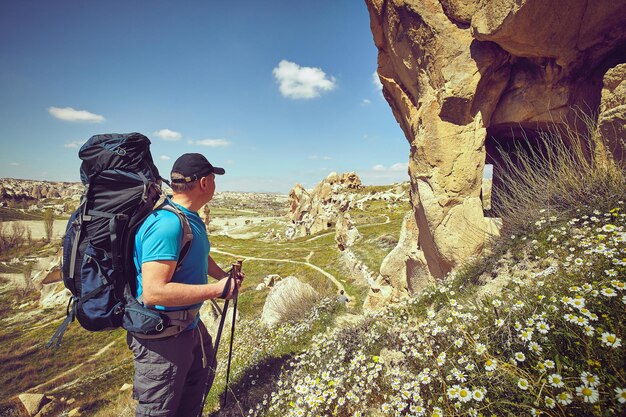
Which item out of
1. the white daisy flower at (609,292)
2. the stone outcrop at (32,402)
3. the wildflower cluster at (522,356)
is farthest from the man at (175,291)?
the stone outcrop at (32,402)

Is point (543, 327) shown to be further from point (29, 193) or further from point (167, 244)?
point (29, 193)

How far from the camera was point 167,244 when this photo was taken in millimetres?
3248

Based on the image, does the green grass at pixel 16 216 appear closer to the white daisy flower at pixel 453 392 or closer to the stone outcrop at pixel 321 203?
the stone outcrop at pixel 321 203

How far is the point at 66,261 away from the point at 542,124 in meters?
10.6

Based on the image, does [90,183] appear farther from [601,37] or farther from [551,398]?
[601,37]

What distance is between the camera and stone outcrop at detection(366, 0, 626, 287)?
596 cm

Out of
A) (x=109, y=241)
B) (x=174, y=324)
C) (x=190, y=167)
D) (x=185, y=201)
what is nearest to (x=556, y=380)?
(x=174, y=324)

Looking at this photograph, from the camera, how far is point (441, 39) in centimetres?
783

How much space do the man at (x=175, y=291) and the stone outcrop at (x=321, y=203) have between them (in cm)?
6017

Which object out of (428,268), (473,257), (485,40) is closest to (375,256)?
(428,268)

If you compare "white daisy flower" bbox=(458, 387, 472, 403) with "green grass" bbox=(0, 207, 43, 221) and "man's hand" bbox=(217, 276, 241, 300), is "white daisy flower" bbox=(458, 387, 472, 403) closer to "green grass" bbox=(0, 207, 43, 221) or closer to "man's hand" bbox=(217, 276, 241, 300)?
"man's hand" bbox=(217, 276, 241, 300)

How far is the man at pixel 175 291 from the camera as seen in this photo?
3211 mm

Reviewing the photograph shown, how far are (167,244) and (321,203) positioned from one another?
226ft

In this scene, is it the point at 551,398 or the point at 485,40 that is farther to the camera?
the point at 485,40
